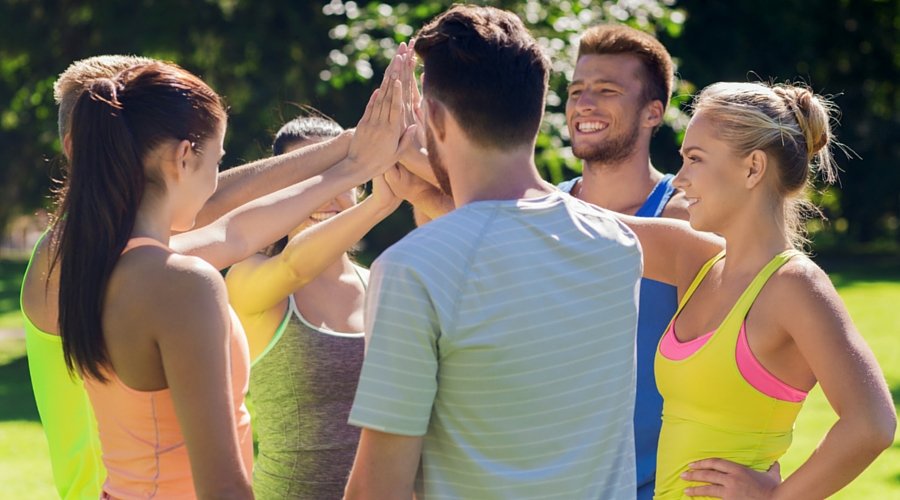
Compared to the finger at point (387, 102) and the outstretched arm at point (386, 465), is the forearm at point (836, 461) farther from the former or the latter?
the finger at point (387, 102)

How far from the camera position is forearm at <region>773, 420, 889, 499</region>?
2.49 metres

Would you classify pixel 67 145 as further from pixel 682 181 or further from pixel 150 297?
pixel 682 181

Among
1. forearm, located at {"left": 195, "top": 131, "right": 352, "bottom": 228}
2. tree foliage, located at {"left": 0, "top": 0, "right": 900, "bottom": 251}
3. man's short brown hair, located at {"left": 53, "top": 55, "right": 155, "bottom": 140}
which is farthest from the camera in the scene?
tree foliage, located at {"left": 0, "top": 0, "right": 900, "bottom": 251}

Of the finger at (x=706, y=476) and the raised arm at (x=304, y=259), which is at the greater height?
the raised arm at (x=304, y=259)

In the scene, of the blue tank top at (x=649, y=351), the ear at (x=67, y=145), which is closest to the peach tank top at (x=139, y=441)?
the ear at (x=67, y=145)

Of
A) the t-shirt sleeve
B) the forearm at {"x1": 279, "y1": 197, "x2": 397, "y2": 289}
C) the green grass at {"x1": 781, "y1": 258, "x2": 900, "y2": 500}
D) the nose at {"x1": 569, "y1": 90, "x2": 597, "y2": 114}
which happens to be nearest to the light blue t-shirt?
the t-shirt sleeve

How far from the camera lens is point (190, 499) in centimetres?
227

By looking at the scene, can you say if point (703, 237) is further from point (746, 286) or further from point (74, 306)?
point (74, 306)

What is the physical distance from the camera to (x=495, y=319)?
1938 millimetres

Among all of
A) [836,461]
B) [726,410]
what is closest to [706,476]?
[726,410]

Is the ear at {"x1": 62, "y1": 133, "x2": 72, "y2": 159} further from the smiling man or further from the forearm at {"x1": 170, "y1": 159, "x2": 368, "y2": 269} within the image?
the smiling man

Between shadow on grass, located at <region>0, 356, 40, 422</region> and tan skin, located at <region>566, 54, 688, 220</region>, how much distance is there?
24.5 ft

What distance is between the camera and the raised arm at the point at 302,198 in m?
2.77

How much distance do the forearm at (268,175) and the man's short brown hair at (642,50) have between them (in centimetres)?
132
